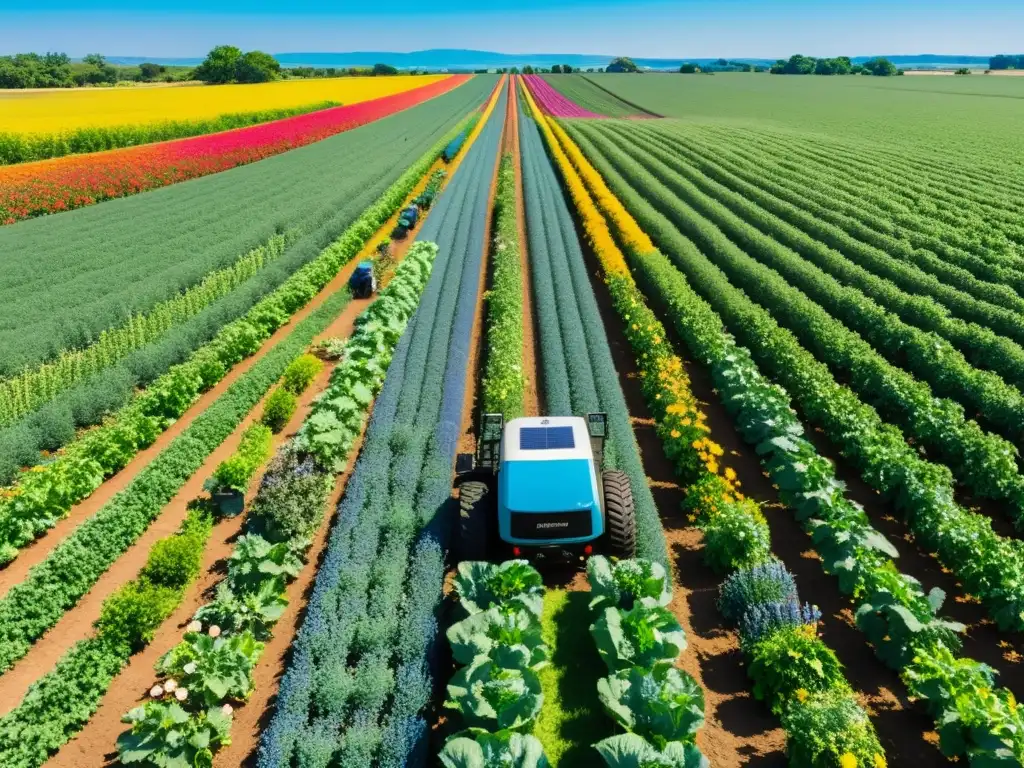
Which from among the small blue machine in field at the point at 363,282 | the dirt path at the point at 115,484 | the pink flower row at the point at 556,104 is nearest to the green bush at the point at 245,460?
the dirt path at the point at 115,484

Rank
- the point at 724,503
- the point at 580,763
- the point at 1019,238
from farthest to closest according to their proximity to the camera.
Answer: the point at 1019,238 < the point at 724,503 < the point at 580,763

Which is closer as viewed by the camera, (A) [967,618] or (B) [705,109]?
(A) [967,618]

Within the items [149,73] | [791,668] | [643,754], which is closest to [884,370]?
[791,668]

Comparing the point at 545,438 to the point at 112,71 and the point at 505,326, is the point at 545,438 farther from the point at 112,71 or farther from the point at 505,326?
the point at 112,71

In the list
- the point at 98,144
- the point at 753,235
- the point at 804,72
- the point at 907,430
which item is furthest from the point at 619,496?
the point at 804,72

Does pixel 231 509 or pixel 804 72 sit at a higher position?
pixel 804 72

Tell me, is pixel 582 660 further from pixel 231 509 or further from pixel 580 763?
pixel 231 509

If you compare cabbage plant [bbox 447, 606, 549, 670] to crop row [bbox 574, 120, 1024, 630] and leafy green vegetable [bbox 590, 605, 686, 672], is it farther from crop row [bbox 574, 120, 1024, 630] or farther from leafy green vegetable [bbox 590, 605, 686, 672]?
crop row [bbox 574, 120, 1024, 630]
